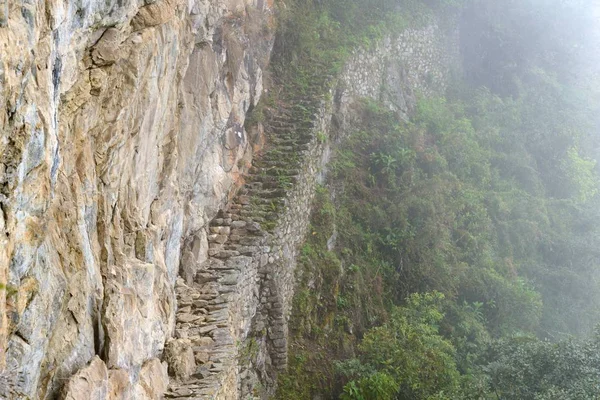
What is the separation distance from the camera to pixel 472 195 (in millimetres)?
15492

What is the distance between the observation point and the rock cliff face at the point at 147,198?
408 cm

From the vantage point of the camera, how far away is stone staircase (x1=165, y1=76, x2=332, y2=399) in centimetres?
805

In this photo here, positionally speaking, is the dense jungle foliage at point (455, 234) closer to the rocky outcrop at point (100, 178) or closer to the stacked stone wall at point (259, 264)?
the stacked stone wall at point (259, 264)

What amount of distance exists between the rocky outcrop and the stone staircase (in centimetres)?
42

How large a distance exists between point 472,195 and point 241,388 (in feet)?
28.3

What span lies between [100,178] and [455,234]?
10397 millimetres

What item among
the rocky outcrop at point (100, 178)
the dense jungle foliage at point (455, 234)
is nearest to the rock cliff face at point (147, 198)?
the rocky outcrop at point (100, 178)

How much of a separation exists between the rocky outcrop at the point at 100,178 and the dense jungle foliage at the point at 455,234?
11.6 ft

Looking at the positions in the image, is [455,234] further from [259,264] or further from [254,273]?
[254,273]

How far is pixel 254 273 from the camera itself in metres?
10.1

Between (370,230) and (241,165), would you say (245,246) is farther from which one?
(370,230)

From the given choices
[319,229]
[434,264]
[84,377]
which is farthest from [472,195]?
[84,377]

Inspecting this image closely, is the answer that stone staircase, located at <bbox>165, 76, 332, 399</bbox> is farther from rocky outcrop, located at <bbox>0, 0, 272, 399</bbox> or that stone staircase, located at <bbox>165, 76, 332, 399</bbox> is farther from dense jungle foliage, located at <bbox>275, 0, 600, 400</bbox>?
dense jungle foliage, located at <bbox>275, 0, 600, 400</bbox>

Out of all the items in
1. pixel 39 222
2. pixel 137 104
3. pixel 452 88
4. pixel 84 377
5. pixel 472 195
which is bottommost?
pixel 84 377
